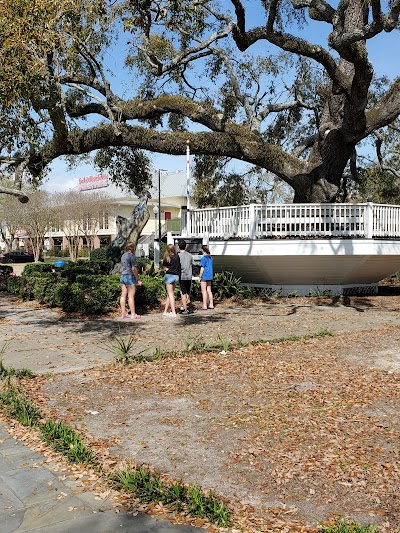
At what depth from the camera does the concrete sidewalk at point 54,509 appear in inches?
143

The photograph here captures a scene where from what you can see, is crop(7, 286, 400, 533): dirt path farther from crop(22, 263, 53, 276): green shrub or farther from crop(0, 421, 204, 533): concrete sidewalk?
crop(22, 263, 53, 276): green shrub

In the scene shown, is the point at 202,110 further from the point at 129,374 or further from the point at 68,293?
the point at 129,374

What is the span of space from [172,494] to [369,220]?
1296 cm

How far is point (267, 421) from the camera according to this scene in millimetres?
5727

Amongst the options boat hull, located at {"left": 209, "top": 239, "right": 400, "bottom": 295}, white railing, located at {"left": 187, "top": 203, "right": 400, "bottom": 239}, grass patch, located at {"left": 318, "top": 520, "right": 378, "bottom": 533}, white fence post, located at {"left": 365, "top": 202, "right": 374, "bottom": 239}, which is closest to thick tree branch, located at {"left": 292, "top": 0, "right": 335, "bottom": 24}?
white railing, located at {"left": 187, "top": 203, "right": 400, "bottom": 239}

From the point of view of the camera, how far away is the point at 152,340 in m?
10.2

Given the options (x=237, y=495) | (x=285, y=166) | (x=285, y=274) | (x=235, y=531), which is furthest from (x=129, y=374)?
(x=285, y=166)

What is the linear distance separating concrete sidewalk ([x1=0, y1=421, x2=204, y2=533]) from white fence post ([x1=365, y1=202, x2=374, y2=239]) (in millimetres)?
12659

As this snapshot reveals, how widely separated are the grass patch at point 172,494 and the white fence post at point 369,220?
41.0 feet

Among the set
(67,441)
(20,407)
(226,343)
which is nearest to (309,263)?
(226,343)

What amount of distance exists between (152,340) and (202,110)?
9.70m

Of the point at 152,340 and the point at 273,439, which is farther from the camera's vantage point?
the point at 152,340

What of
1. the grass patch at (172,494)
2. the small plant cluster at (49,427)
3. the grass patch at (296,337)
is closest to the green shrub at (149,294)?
the grass patch at (296,337)

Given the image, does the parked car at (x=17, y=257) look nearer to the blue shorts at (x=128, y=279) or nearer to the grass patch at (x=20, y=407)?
the blue shorts at (x=128, y=279)
